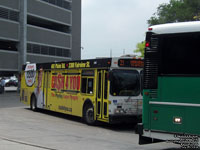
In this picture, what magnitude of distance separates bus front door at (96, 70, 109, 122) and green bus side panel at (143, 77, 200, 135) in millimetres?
4869

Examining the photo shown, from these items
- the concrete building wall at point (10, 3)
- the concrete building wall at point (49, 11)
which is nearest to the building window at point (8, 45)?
the concrete building wall at point (49, 11)

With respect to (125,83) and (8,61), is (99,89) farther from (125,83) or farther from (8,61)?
(8,61)

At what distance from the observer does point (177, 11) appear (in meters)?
49.2

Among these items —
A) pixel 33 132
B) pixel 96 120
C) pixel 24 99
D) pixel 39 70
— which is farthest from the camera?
pixel 24 99

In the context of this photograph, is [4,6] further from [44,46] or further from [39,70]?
[39,70]

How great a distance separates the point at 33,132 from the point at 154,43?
19.0ft

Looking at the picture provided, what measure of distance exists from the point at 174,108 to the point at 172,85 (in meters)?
0.56

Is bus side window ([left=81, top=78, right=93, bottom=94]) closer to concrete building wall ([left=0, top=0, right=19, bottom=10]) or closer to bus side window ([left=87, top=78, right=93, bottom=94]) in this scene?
bus side window ([left=87, top=78, right=93, bottom=94])

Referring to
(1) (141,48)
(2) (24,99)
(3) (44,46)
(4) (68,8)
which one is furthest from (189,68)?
(1) (141,48)

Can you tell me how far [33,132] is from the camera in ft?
39.4

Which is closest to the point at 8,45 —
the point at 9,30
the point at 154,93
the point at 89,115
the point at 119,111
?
the point at 9,30

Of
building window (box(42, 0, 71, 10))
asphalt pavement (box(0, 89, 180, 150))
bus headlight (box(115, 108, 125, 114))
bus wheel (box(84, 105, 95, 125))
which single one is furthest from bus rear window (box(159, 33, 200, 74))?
building window (box(42, 0, 71, 10))

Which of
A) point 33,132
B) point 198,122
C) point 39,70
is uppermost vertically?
point 39,70

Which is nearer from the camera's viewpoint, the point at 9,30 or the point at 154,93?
the point at 154,93
